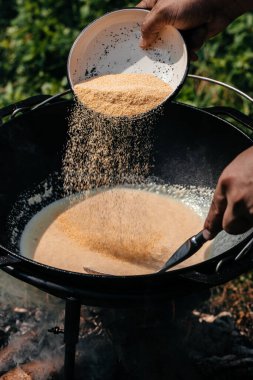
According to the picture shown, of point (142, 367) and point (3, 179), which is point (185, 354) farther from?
point (3, 179)

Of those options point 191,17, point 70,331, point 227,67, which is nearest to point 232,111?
point 191,17

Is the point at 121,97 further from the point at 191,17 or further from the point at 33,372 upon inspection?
the point at 33,372

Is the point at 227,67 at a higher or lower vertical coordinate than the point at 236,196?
higher

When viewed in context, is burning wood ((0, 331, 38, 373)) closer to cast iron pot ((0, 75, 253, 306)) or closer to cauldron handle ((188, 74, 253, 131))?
cast iron pot ((0, 75, 253, 306))

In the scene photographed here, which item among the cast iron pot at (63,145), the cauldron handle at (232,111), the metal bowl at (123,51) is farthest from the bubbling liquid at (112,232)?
the metal bowl at (123,51)

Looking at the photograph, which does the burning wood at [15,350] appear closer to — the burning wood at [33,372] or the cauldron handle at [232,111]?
the burning wood at [33,372]

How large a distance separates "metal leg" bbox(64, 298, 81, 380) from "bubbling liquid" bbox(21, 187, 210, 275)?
33 centimetres

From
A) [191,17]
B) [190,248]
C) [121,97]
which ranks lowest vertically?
[190,248]

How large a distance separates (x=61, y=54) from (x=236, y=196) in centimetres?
290

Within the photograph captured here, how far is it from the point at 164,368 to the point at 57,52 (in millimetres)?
2711

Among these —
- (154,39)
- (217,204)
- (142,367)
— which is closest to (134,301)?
(217,204)

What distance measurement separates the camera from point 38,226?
2.52m

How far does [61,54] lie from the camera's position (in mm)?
4234

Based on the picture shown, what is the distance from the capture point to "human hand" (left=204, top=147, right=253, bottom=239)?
1580mm
